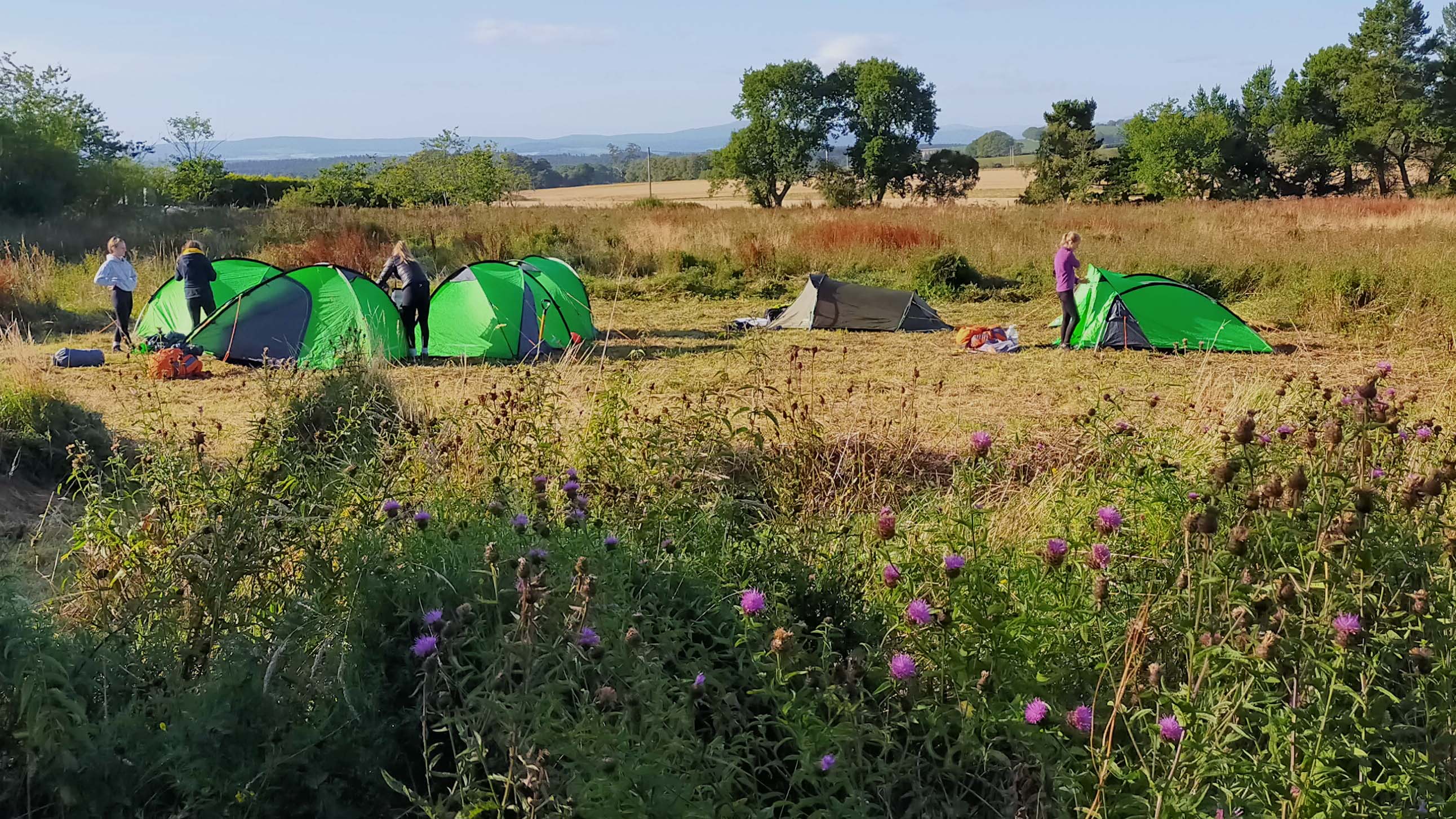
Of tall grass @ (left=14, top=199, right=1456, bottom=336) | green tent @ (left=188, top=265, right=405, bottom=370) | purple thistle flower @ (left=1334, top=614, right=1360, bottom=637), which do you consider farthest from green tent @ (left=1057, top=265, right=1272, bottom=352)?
purple thistle flower @ (left=1334, top=614, right=1360, bottom=637)

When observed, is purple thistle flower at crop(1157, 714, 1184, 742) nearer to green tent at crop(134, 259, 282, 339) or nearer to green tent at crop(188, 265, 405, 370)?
green tent at crop(188, 265, 405, 370)

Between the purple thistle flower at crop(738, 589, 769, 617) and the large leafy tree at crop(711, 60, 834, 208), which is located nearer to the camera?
the purple thistle flower at crop(738, 589, 769, 617)

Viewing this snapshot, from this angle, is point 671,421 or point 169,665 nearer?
point 169,665

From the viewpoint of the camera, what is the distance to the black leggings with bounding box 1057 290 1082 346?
435 inches

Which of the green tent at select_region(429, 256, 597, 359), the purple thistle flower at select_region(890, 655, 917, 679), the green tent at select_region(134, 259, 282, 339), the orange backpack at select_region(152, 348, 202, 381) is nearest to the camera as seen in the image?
the purple thistle flower at select_region(890, 655, 917, 679)

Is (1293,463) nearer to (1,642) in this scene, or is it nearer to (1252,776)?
(1252,776)

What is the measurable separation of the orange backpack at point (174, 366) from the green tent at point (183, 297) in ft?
3.96

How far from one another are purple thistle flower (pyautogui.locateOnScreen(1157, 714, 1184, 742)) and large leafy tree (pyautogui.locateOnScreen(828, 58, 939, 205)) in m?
47.9

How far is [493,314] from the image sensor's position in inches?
416

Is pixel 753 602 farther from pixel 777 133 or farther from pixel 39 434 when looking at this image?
pixel 777 133

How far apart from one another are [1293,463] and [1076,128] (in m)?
39.3

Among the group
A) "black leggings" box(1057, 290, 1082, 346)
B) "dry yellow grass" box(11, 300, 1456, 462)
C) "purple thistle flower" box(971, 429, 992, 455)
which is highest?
"purple thistle flower" box(971, 429, 992, 455)

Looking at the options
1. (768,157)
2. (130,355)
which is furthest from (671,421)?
(768,157)

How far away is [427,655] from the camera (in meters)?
2.05
